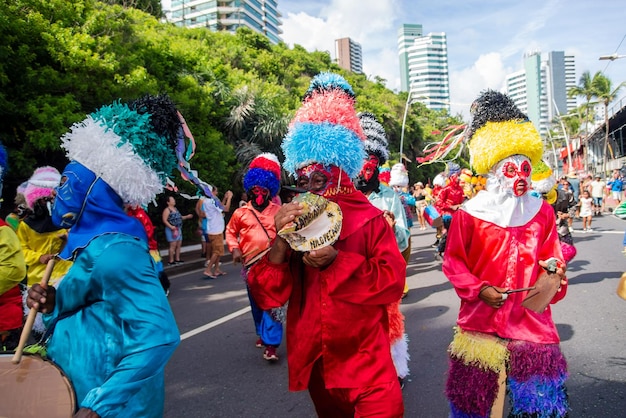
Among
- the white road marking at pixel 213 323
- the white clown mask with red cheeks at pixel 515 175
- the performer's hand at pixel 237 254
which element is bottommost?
the white road marking at pixel 213 323

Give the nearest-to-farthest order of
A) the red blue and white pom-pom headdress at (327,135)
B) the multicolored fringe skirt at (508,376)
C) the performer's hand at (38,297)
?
the performer's hand at (38,297) → the red blue and white pom-pom headdress at (327,135) → the multicolored fringe skirt at (508,376)

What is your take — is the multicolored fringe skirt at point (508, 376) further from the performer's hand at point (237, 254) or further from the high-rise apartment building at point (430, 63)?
the high-rise apartment building at point (430, 63)

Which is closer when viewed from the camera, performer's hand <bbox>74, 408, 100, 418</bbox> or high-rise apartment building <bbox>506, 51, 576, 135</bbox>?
performer's hand <bbox>74, 408, 100, 418</bbox>

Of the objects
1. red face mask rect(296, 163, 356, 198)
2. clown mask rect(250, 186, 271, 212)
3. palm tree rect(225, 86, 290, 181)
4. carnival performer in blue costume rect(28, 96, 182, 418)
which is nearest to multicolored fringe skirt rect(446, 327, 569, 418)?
red face mask rect(296, 163, 356, 198)

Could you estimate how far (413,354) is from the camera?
4727 millimetres

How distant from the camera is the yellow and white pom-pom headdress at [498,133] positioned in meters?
2.89

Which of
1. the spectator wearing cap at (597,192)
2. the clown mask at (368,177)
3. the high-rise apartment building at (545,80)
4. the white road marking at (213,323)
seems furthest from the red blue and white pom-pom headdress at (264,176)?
the high-rise apartment building at (545,80)

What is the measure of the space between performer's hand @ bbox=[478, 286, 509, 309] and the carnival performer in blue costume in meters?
1.72

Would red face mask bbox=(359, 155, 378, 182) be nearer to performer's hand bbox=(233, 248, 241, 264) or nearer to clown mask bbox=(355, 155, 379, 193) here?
clown mask bbox=(355, 155, 379, 193)

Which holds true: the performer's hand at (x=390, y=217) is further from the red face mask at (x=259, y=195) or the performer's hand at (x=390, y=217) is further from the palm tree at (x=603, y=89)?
the palm tree at (x=603, y=89)

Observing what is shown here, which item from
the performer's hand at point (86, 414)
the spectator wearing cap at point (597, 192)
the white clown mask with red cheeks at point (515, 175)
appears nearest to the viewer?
the performer's hand at point (86, 414)

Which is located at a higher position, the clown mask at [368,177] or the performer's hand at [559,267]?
the clown mask at [368,177]

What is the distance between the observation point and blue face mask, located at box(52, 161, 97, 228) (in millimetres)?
1933

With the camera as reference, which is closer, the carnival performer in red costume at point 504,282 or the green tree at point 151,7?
the carnival performer in red costume at point 504,282
